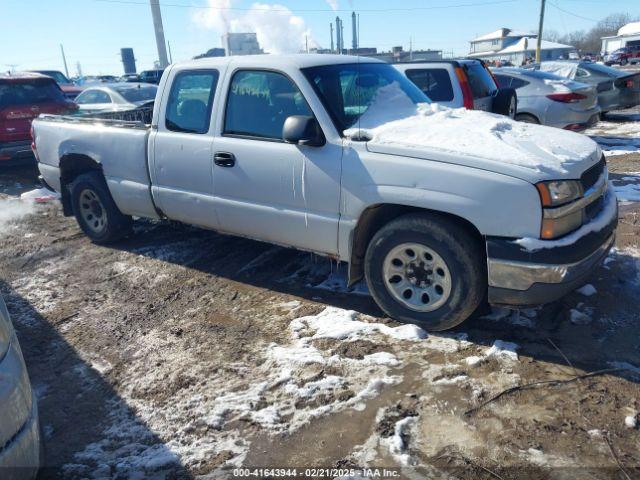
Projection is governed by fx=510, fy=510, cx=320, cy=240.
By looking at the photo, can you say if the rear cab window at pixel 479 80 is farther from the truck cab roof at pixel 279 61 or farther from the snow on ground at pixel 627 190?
the truck cab roof at pixel 279 61

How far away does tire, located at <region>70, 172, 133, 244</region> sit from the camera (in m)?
5.58

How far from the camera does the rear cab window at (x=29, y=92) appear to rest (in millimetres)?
9469

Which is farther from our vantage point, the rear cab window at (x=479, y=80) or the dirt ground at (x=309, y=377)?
the rear cab window at (x=479, y=80)

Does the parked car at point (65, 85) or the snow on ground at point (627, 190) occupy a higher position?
the parked car at point (65, 85)

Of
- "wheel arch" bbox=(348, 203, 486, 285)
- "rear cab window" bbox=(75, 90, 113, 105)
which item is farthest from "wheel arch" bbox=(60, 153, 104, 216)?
"rear cab window" bbox=(75, 90, 113, 105)

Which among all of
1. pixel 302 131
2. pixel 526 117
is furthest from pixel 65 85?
pixel 302 131

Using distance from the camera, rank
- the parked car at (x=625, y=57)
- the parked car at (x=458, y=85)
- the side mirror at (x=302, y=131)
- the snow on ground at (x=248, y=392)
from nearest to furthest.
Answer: the snow on ground at (x=248, y=392) < the side mirror at (x=302, y=131) < the parked car at (x=458, y=85) < the parked car at (x=625, y=57)

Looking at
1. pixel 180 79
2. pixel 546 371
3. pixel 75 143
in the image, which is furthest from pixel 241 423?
pixel 75 143

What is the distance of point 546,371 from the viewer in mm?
3129

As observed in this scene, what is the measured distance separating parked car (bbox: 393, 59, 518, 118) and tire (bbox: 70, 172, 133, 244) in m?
4.76

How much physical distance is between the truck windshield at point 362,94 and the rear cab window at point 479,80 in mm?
3780

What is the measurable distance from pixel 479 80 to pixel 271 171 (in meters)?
5.52

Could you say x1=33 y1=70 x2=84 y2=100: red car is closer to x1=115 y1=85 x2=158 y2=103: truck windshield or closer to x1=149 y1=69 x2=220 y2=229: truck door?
x1=115 y1=85 x2=158 y2=103: truck windshield

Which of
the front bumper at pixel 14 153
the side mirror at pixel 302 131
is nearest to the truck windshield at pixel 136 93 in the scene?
the front bumper at pixel 14 153
